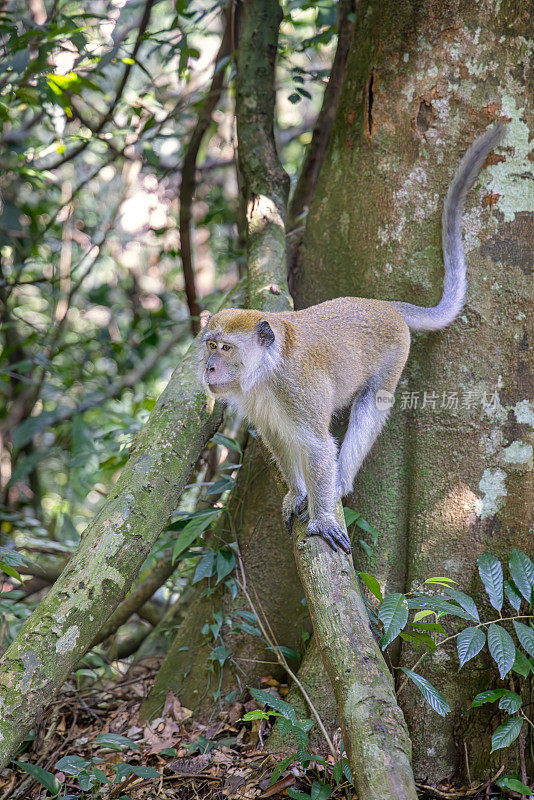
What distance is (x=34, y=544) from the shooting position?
5.73 m

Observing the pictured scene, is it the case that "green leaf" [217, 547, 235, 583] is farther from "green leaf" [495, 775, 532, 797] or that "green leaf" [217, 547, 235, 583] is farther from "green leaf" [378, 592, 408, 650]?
"green leaf" [495, 775, 532, 797]

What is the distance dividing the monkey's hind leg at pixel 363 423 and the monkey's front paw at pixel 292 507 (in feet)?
0.72

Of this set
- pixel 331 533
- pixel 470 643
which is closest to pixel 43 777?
pixel 331 533

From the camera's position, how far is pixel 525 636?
127 inches

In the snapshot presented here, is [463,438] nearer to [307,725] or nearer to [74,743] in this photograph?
[307,725]

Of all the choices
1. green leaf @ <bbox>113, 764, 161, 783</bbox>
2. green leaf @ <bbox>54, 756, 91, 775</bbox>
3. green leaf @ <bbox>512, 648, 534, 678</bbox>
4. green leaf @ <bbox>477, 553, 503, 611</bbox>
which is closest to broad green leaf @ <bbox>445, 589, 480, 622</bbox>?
green leaf @ <bbox>477, 553, 503, 611</bbox>

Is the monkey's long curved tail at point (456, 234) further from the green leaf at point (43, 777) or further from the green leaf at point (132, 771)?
the green leaf at point (43, 777)

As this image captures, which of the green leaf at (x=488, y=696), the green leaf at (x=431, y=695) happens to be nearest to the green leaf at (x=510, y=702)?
the green leaf at (x=488, y=696)

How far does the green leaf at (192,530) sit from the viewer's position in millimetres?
3982

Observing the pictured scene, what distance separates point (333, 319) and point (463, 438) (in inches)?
39.7

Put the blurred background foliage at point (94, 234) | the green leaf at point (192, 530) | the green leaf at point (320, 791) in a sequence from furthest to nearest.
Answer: the blurred background foliage at point (94, 234) < the green leaf at point (192, 530) < the green leaf at point (320, 791)

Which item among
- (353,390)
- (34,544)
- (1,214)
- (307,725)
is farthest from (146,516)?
(1,214)

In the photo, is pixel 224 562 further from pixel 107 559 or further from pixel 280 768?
pixel 280 768

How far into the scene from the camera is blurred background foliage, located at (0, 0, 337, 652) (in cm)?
504
